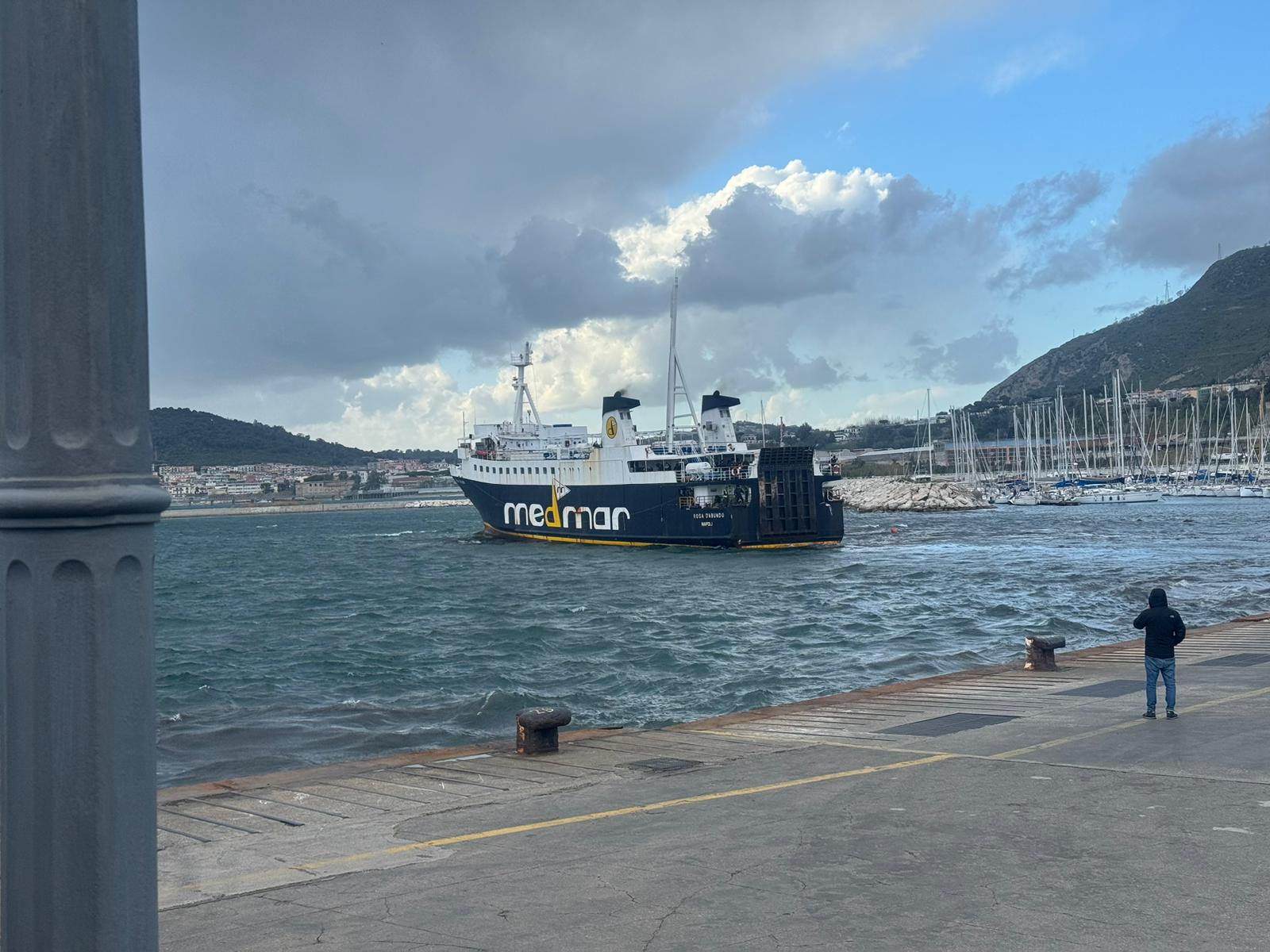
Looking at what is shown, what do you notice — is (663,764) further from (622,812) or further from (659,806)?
(622,812)

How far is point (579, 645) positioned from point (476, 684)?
6.06 metres

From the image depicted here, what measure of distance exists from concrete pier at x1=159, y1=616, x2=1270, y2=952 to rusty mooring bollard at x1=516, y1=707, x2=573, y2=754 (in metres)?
0.21

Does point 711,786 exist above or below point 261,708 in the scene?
above

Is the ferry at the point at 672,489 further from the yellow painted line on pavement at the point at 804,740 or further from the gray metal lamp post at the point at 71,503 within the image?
the gray metal lamp post at the point at 71,503

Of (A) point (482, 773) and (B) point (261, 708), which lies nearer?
(A) point (482, 773)

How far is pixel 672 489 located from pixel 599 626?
35069 mm

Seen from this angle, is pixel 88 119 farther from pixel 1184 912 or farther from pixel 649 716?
pixel 649 716

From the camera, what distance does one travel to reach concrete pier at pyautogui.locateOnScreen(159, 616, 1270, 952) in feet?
18.9

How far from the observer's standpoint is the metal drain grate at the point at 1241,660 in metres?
15.9

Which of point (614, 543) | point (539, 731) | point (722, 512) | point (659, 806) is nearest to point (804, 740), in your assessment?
point (539, 731)

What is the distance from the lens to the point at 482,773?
10570 mm

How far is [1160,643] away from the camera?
1156 centimetres

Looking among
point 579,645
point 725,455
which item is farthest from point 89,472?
point 725,455

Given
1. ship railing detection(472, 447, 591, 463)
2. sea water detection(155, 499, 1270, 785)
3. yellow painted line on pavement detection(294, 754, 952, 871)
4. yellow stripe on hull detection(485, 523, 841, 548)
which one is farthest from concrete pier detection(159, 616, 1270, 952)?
ship railing detection(472, 447, 591, 463)
